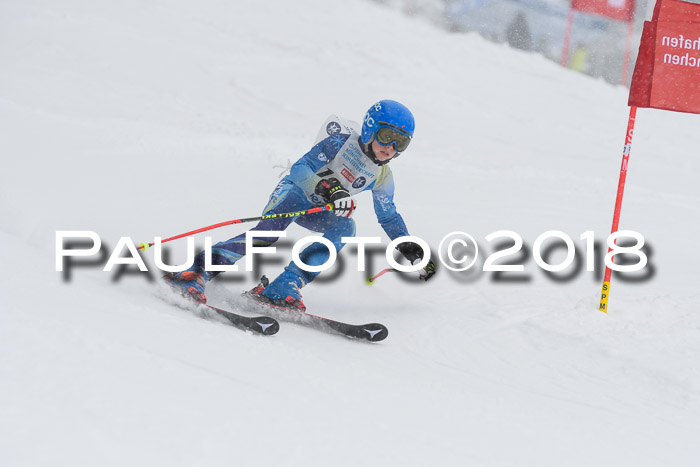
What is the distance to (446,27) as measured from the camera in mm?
16344

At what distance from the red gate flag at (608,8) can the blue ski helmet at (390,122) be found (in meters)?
13.6

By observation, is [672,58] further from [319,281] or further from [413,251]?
[319,281]

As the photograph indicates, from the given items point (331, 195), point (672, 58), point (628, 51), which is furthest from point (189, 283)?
point (628, 51)

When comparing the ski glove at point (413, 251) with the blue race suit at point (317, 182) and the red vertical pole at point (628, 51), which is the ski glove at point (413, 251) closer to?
the blue race suit at point (317, 182)

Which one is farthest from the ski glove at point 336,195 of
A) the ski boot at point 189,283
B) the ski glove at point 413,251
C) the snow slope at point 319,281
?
the ski boot at point 189,283

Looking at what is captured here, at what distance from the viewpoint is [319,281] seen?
17.4ft

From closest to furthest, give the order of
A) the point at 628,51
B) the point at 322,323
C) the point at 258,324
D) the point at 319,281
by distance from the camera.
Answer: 1. the point at 258,324
2. the point at 322,323
3. the point at 319,281
4. the point at 628,51

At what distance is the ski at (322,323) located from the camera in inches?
154

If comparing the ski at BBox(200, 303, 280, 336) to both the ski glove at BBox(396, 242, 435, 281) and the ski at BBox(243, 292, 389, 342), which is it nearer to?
the ski at BBox(243, 292, 389, 342)

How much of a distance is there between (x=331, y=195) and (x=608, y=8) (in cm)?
1427

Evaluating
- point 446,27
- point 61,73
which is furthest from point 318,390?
point 446,27

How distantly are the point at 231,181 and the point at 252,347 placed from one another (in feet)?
16.4

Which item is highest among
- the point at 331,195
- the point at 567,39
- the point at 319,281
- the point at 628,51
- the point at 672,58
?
the point at 567,39

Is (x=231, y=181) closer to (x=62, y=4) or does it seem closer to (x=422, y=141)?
(x=422, y=141)
